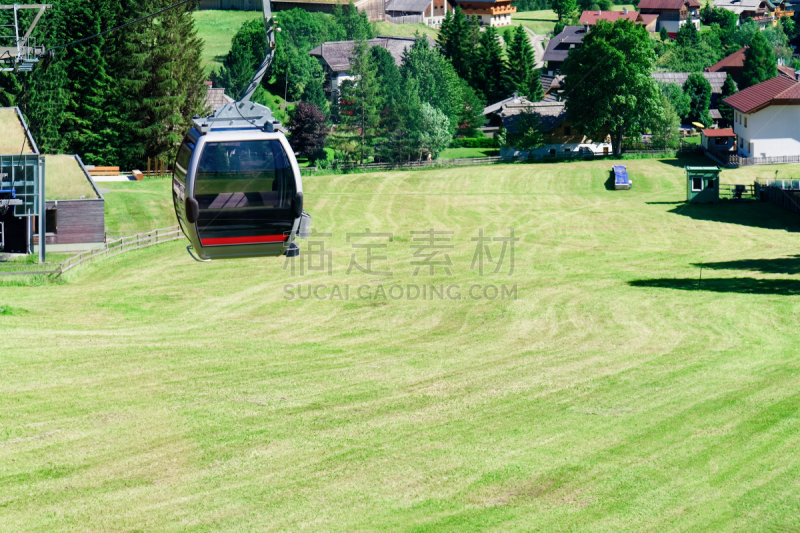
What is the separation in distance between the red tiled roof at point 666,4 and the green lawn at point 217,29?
72105 mm

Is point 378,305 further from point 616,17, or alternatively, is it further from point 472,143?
point 616,17

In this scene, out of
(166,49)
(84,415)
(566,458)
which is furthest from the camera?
(166,49)

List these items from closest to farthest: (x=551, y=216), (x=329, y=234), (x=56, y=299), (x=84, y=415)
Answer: (x=84, y=415), (x=56, y=299), (x=329, y=234), (x=551, y=216)

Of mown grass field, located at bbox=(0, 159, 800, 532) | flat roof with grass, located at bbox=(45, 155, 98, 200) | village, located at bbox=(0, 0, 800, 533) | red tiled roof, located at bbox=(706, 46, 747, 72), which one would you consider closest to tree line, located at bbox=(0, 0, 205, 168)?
village, located at bbox=(0, 0, 800, 533)

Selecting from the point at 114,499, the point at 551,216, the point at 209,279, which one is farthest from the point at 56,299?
the point at 551,216

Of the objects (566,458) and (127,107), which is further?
(127,107)

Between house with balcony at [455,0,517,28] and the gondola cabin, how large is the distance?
511ft

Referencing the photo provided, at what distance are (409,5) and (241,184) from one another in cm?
15335

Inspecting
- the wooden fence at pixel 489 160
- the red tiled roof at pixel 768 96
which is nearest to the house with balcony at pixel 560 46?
the wooden fence at pixel 489 160

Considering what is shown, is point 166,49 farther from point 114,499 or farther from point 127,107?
point 114,499

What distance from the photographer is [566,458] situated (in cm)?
1925

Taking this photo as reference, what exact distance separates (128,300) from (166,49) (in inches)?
1683

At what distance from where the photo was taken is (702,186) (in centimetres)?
6525

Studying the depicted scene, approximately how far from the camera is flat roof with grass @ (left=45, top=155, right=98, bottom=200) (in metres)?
52.0
